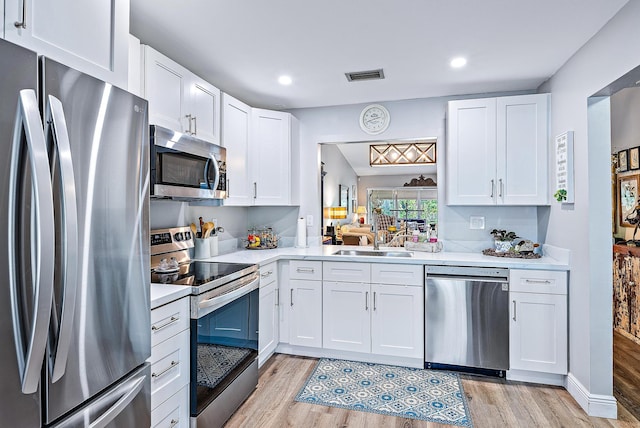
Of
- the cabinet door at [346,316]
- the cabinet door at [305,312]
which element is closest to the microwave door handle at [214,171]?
the cabinet door at [305,312]

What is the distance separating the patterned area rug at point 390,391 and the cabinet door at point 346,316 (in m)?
0.17

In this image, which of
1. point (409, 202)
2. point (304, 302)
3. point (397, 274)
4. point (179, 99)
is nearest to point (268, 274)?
point (304, 302)

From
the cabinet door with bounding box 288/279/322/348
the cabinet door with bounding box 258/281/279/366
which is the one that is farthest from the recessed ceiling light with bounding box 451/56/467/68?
the cabinet door with bounding box 258/281/279/366

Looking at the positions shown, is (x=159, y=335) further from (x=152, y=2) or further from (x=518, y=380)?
(x=518, y=380)

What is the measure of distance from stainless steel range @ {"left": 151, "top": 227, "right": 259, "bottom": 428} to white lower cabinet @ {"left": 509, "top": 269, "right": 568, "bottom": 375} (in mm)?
1977

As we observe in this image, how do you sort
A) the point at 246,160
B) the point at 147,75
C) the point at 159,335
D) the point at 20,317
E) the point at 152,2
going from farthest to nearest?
the point at 246,160
the point at 147,75
the point at 152,2
the point at 159,335
the point at 20,317

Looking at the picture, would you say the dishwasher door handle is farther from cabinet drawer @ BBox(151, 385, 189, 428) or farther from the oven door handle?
cabinet drawer @ BBox(151, 385, 189, 428)

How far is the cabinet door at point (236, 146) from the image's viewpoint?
2.99 metres

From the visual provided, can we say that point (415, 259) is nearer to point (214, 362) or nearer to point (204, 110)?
point (214, 362)

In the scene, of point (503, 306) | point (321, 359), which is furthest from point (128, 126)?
point (503, 306)

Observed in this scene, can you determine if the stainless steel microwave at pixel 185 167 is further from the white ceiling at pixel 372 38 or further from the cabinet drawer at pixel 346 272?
the cabinet drawer at pixel 346 272

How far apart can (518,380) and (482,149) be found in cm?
189

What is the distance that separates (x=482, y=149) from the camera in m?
3.14

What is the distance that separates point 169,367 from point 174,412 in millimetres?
251
